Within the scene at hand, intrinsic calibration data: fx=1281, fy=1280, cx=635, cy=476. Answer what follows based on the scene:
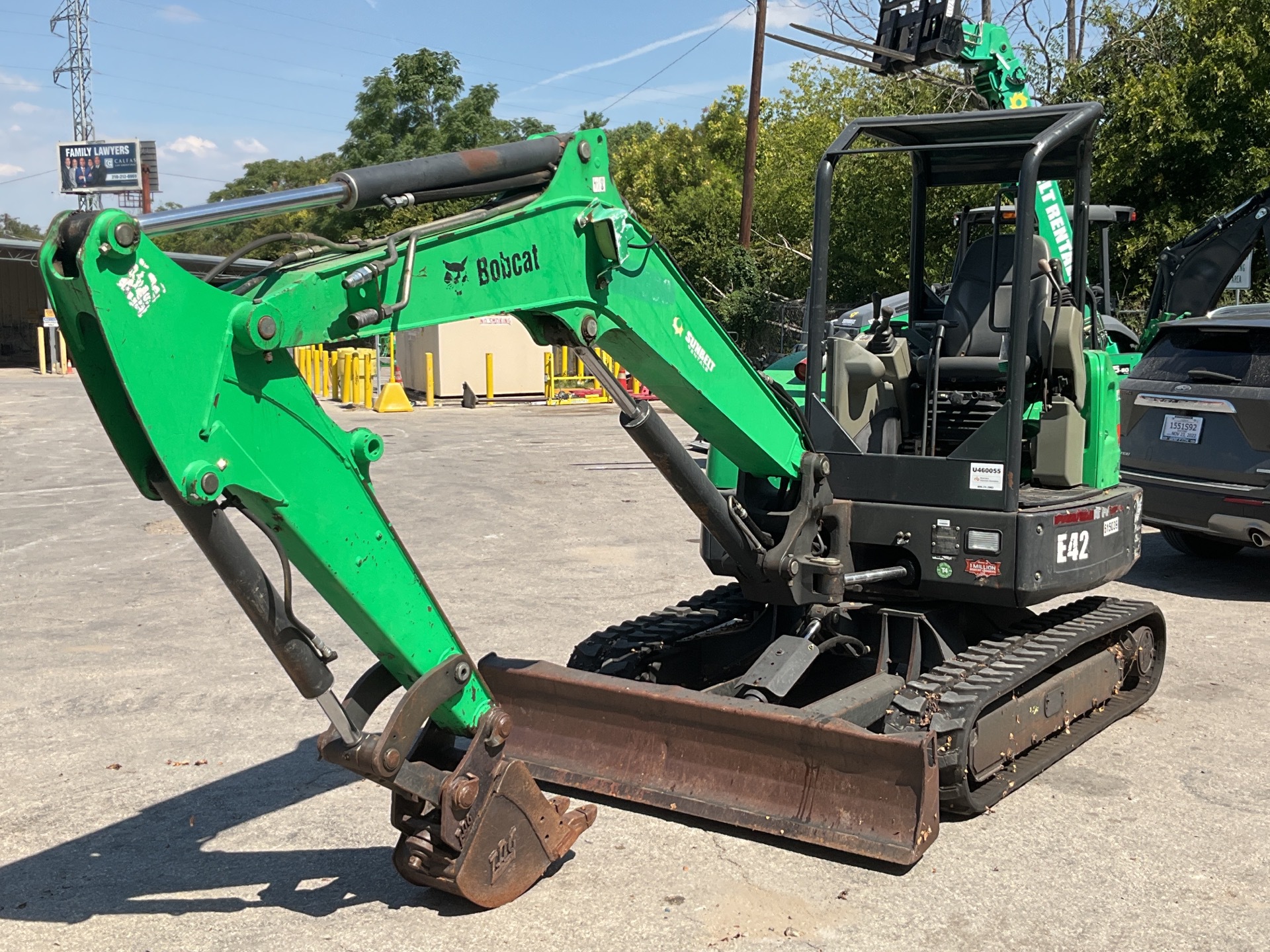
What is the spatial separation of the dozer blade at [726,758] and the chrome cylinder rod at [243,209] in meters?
2.50

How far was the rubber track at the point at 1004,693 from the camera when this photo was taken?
5156 mm

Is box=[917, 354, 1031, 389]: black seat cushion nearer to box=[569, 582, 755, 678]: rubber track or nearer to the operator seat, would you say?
the operator seat

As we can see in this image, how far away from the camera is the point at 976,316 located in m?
6.47

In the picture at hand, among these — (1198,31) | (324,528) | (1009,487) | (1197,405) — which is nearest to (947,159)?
(1009,487)

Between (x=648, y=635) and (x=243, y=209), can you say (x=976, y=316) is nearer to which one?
(x=648, y=635)

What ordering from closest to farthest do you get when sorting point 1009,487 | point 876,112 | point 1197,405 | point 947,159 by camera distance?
point 1009,487 → point 947,159 → point 1197,405 → point 876,112

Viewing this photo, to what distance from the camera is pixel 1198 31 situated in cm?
2181

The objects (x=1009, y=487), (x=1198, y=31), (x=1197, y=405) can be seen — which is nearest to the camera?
(x=1009, y=487)

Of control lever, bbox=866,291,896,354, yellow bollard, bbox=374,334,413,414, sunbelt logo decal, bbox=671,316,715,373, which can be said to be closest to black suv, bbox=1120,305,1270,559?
control lever, bbox=866,291,896,354

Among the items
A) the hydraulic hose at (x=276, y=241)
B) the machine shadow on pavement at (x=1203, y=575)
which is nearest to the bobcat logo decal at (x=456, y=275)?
the hydraulic hose at (x=276, y=241)

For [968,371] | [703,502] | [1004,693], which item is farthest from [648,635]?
[968,371]

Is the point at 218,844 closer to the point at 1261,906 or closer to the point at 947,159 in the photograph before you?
the point at 1261,906

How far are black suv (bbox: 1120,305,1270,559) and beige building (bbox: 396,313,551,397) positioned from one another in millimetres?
18020

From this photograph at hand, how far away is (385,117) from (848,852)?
6083 cm
